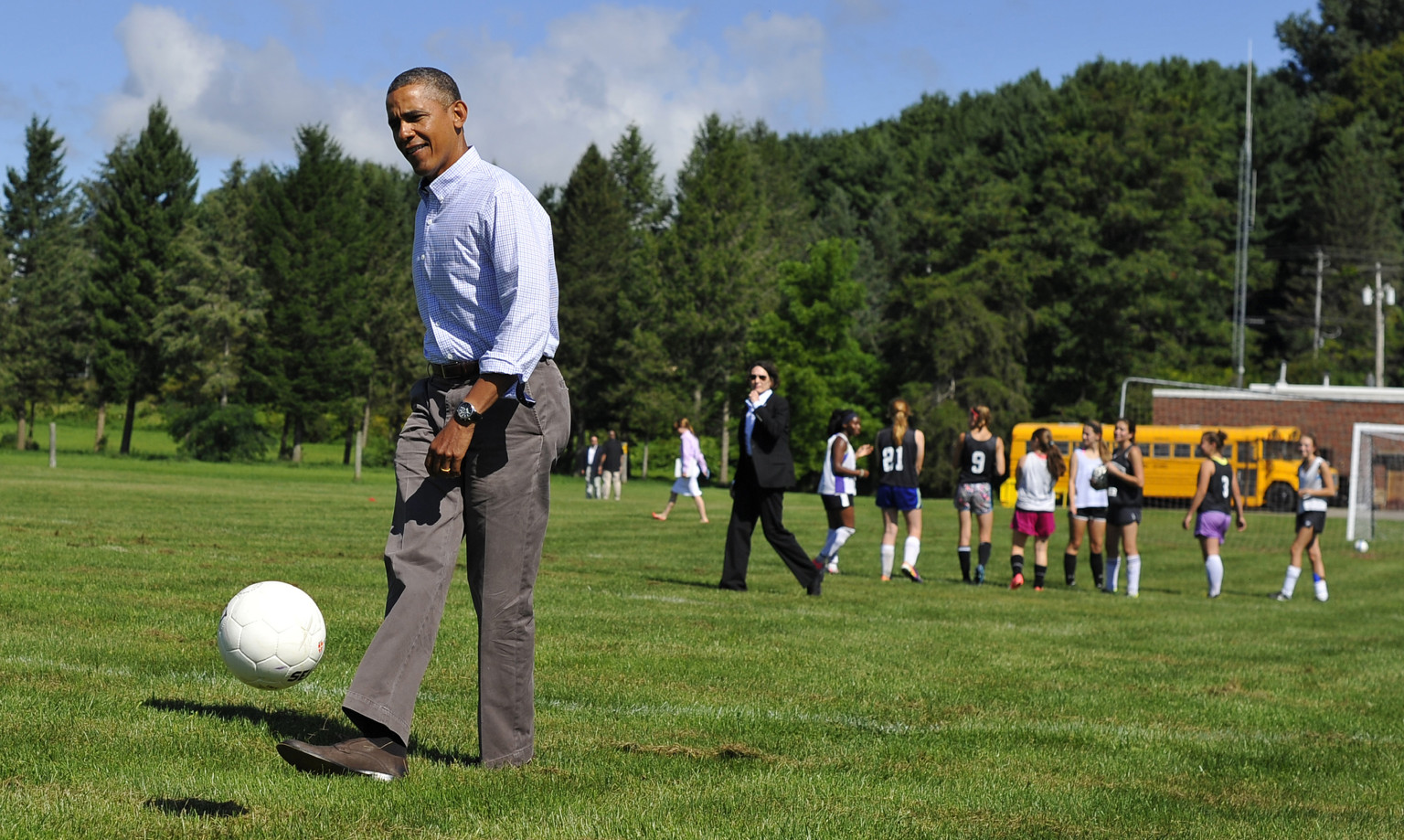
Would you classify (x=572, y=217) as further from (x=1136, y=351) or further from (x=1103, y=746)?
(x=1103, y=746)

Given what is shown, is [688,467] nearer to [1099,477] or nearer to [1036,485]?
[1036,485]

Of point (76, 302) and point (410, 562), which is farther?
point (76, 302)

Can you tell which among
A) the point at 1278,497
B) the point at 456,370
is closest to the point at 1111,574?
the point at 456,370

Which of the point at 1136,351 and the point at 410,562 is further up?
the point at 1136,351

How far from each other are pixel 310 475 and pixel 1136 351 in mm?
36905

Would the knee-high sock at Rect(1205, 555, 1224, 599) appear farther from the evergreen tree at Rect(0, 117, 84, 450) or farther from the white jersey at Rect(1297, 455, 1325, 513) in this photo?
the evergreen tree at Rect(0, 117, 84, 450)

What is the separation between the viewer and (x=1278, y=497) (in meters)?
44.2

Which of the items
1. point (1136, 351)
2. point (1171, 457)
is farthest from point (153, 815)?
point (1136, 351)

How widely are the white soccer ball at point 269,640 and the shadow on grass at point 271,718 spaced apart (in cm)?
33

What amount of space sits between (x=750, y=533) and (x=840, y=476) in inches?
133

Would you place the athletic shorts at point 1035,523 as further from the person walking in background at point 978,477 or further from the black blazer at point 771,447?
the black blazer at point 771,447

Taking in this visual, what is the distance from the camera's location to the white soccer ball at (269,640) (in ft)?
15.8

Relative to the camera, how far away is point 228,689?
239 inches

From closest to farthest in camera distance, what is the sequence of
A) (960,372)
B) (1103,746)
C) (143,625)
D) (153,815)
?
(153,815)
(1103,746)
(143,625)
(960,372)
